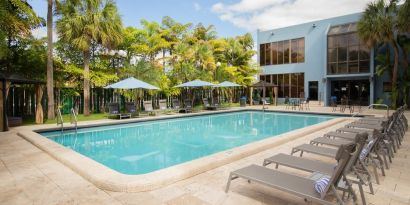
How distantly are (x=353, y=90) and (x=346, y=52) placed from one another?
350cm

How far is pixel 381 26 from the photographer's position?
16.8m

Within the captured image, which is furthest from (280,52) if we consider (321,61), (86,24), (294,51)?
(86,24)

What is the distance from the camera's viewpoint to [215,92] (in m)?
24.6

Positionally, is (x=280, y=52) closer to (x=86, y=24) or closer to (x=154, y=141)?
(x=86, y=24)

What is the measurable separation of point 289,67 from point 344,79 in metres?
5.29

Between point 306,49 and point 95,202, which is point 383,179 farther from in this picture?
point 306,49

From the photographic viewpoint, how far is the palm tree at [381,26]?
666 inches

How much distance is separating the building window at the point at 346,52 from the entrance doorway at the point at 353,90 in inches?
69.5

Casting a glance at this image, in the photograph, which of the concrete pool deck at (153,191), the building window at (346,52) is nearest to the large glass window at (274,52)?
the building window at (346,52)

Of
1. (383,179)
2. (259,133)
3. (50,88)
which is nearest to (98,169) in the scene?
(383,179)

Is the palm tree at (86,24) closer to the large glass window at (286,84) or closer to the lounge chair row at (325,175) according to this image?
the lounge chair row at (325,175)

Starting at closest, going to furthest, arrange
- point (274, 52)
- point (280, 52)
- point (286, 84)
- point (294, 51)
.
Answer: point (294, 51), point (286, 84), point (280, 52), point (274, 52)

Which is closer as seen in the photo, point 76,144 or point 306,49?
point 76,144

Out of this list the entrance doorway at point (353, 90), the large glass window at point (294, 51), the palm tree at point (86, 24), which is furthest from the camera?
the large glass window at point (294, 51)
